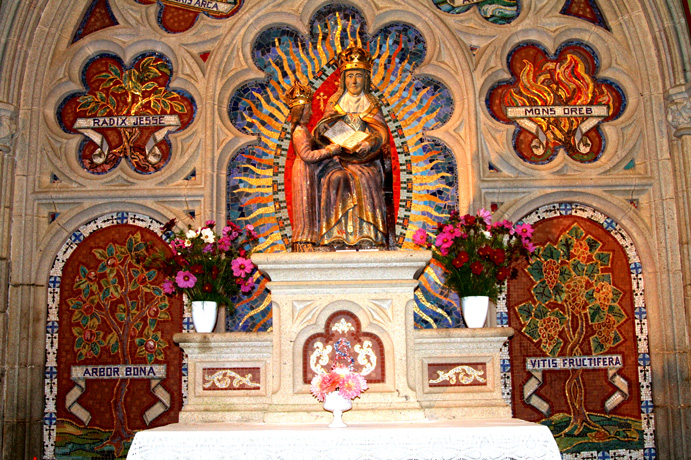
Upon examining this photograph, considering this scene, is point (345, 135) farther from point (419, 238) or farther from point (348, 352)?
point (348, 352)

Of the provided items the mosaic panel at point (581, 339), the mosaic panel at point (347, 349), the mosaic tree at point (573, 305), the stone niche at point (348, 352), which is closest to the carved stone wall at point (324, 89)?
the mosaic panel at point (581, 339)

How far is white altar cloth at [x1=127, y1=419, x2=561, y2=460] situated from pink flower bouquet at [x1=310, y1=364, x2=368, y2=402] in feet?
0.88

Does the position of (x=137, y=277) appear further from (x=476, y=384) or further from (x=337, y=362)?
(x=476, y=384)

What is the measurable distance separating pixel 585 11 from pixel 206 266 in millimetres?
4690

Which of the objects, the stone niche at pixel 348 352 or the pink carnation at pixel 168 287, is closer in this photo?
the stone niche at pixel 348 352

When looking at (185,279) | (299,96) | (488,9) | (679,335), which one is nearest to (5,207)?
(185,279)

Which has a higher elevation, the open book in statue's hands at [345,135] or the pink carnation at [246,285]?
the open book in statue's hands at [345,135]

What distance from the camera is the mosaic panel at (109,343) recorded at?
7445 mm

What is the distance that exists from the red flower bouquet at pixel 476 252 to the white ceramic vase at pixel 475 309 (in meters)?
0.05

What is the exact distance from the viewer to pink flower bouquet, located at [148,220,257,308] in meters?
6.54

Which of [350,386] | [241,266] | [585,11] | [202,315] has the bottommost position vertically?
[350,386]

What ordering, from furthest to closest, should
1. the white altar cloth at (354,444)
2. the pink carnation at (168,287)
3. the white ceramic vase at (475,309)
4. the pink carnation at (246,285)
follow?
the pink carnation at (246,285) → the pink carnation at (168,287) → the white ceramic vase at (475,309) → the white altar cloth at (354,444)

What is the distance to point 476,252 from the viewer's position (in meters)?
6.57

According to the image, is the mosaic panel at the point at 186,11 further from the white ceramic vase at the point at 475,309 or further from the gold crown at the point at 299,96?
the white ceramic vase at the point at 475,309
